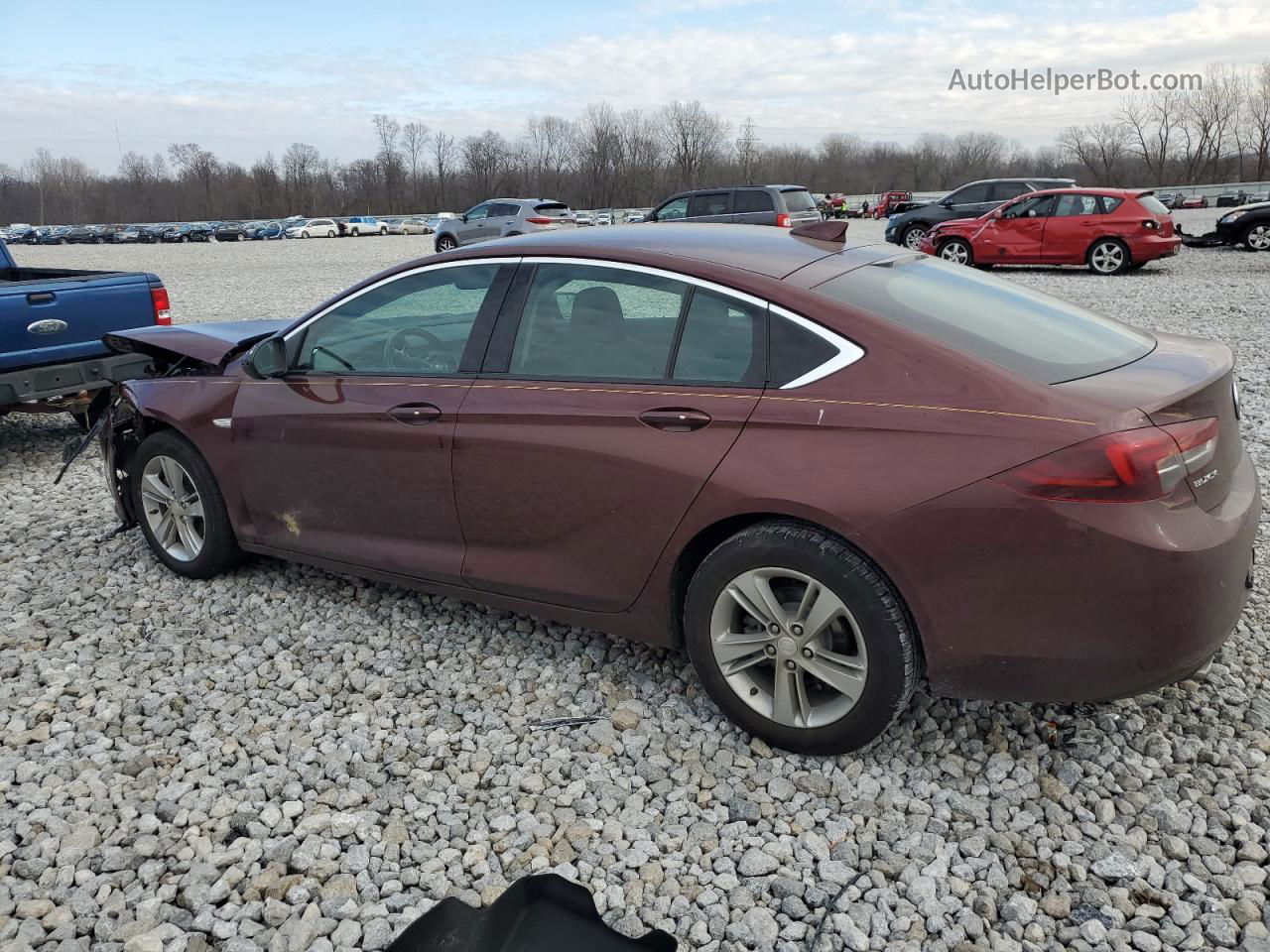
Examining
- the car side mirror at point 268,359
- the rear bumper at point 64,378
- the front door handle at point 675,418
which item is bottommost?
the rear bumper at point 64,378

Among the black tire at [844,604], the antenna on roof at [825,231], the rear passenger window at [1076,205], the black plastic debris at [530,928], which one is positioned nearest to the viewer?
the black plastic debris at [530,928]

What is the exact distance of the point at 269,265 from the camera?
27.6 metres

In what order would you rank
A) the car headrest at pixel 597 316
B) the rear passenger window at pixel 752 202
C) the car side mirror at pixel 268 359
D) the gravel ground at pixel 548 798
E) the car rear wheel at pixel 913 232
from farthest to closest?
the car rear wheel at pixel 913 232, the rear passenger window at pixel 752 202, the car side mirror at pixel 268 359, the car headrest at pixel 597 316, the gravel ground at pixel 548 798

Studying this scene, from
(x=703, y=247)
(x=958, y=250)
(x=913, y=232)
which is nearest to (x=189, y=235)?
(x=913, y=232)

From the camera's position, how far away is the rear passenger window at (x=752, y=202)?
68.0ft

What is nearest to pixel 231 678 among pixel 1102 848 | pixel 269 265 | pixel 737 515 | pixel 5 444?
pixel 737 515

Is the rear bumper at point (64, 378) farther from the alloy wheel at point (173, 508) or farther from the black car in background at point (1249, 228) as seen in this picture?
the black car in background at point (1249, 228)

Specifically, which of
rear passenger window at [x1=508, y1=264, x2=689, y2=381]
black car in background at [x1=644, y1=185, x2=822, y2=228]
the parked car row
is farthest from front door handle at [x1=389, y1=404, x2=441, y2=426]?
the parked car row

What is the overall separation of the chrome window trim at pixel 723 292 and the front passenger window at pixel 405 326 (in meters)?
0.02

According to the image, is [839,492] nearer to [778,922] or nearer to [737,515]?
[737,515]

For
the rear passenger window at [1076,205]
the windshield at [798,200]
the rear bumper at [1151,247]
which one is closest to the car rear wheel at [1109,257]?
the rear bumper at [1151,247]

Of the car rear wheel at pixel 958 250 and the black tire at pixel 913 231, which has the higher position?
the black tire at pixel 913 231

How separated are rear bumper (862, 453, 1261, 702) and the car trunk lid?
4.0 inches

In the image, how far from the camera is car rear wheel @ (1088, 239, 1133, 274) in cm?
1738
